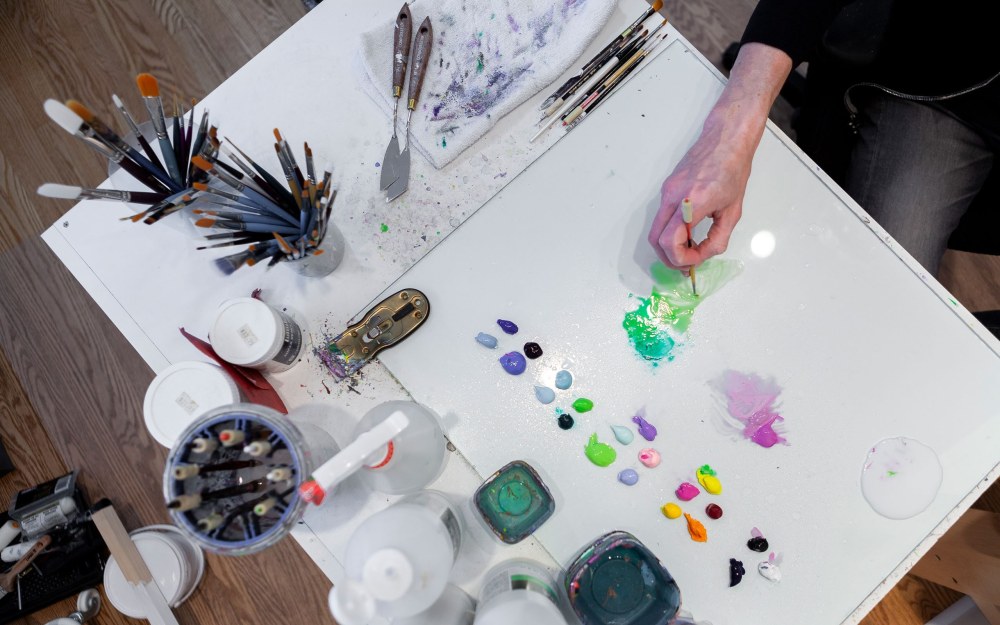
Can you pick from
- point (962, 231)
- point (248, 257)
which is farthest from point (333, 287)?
point (962, 231)

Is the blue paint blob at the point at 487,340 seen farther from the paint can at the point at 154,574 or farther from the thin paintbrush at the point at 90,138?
the paint can at the point at 154,574

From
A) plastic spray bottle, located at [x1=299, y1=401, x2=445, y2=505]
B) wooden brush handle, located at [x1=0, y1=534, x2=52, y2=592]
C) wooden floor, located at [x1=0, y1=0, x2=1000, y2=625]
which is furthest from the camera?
wooden floor, located at [x1=0, y1=0, x2=1000, y2=625]

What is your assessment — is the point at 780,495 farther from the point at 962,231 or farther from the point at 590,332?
the point at 962,231

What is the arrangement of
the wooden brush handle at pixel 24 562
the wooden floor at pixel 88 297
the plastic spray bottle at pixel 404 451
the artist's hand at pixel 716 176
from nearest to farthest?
the plastic spray bottle at pixel 404 451
the artist's hand at pixel 716 176
the wooden brush handle at pixel 24 562
the wooden floor at pixel 88 297

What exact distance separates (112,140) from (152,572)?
0.91 m

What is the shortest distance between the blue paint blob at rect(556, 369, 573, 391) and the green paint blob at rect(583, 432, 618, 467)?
8 cm

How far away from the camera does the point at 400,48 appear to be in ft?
2.66

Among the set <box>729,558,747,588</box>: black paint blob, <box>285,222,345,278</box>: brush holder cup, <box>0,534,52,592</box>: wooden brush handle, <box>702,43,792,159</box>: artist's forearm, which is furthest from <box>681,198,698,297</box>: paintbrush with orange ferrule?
<box>0,534,52,592</box>: wooden brush handle

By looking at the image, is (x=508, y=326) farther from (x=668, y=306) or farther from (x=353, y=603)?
(x=353, y=603)

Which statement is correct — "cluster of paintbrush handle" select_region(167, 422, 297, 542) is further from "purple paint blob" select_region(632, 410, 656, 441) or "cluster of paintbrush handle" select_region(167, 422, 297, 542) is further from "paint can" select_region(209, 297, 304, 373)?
"purple paint blob" select_region(632, 410, 656, 441)

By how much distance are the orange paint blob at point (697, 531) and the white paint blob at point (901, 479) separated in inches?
8.2

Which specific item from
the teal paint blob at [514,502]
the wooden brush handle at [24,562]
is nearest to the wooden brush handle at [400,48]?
the teal paint blob at [514,502]

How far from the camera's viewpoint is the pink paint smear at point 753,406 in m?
0.74

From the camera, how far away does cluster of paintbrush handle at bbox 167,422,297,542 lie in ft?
1.85
